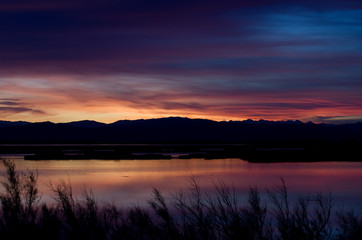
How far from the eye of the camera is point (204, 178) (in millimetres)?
40062

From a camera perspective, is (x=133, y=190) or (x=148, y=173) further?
(x=148, y=173)

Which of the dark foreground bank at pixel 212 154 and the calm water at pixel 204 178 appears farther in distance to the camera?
the dark foreground bank at pixel 212 154

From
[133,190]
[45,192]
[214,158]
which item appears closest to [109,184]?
[133,190]

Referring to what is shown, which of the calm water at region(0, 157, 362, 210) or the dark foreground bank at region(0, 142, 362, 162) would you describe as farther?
the dark foreground bank at region(0, 142, 362, 162)

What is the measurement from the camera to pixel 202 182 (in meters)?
37.4

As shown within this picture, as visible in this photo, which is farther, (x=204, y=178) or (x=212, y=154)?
(x=212, y=154)

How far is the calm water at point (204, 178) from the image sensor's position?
31.6 m

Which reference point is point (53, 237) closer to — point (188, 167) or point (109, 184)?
point (109, 184)

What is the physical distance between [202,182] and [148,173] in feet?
28.4

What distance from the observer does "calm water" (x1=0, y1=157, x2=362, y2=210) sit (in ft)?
104

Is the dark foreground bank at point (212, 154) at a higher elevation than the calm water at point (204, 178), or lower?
higher

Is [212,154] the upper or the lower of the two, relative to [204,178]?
upper

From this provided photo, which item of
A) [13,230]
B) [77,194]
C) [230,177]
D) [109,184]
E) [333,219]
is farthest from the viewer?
[230,177]

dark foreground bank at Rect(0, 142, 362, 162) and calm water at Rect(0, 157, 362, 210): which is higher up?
dark foreground bank at Rect(0, 142, 362, 162)
